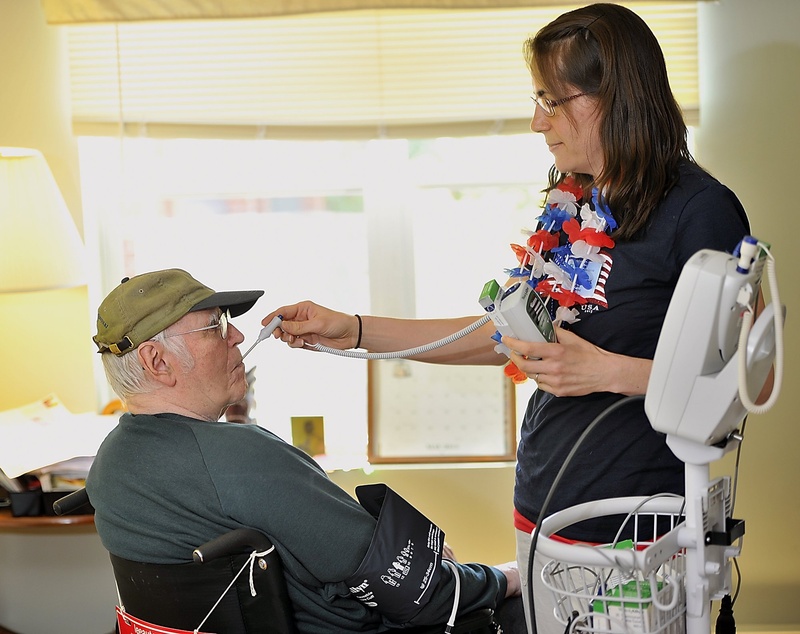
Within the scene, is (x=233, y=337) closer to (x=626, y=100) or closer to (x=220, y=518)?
(x=220, y=518)

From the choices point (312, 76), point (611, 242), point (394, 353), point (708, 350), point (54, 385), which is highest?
point (312, 76)

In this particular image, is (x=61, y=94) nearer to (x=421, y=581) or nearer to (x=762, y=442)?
(x=421, y=581)

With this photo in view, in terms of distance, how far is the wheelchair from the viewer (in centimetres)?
137

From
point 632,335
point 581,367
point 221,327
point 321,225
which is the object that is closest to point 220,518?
point 221,327

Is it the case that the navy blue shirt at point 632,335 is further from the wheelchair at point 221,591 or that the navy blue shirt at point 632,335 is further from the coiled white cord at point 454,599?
the wheelchair at point 221,591

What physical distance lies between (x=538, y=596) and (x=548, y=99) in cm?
79

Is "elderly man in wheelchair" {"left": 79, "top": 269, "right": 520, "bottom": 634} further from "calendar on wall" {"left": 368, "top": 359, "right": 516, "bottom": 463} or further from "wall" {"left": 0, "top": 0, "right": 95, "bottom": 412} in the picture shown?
"wall" {"left": 0, "top": 0, "right": 95, "bottom": 412}

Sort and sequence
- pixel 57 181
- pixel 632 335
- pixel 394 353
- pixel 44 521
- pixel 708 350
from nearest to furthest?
pixel 708 350 → pixel 632 335 → pixel 394 353 → pixel 44 521 → pixel 57 181

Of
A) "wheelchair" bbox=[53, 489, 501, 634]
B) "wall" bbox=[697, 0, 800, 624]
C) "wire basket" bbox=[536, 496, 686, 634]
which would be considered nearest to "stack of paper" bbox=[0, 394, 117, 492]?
"wheelchair" bbox=[53, 489, 501, 634]

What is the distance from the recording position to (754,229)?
2799 mm

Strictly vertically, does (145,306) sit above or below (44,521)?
above

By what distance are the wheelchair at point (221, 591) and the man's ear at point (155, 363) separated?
0.32 m

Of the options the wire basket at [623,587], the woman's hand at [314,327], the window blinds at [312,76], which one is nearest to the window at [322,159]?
the window blinds at [312,76]

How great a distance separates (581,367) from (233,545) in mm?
577
